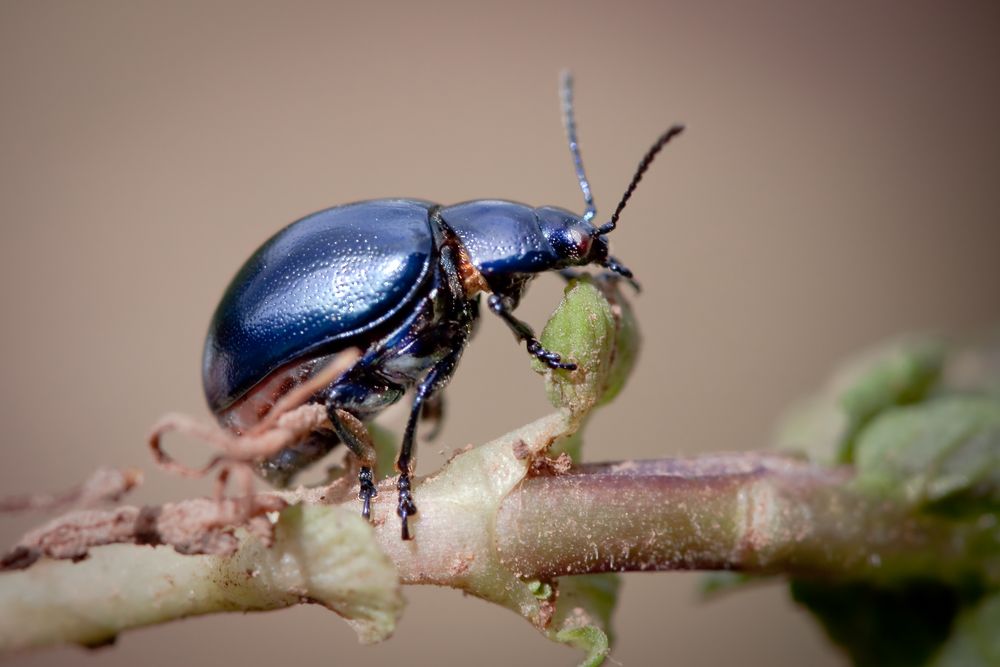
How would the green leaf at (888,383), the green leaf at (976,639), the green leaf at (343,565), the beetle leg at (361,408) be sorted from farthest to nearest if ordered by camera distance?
the green leaf at (888,383), the green leaf at (976,639), the beetle leg at (361,408), the green leaf at (343,565)

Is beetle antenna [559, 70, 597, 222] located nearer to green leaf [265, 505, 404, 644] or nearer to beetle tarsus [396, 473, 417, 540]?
beetle tarsus [396, 473, 417, 540]

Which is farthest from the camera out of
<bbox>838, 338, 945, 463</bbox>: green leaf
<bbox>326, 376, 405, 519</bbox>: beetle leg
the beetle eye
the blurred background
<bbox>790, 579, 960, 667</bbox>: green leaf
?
the blurred background

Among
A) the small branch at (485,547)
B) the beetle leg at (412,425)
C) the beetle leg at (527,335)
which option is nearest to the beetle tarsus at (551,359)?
the beetle leg at (527,335)

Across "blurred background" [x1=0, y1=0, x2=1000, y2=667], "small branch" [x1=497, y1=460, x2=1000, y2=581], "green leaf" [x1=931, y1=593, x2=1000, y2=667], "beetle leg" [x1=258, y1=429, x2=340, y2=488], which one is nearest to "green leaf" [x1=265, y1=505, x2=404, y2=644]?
"small branch" [x1=497, y1=460, x2=1000, y2=581]

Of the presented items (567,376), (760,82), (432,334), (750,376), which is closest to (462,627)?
(750,376)

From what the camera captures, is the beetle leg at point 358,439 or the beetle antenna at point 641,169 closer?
the beetle leg at point 358,439

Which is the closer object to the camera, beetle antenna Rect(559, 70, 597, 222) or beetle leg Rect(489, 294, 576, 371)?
beetle leg Rect(489, 294, 576, 371)

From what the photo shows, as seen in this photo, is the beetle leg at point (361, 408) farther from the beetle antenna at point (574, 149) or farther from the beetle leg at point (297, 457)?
the beetle antenna at point (574, 149)
